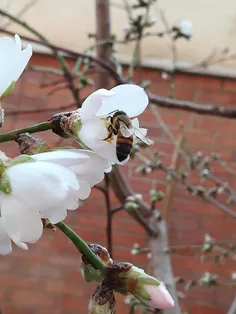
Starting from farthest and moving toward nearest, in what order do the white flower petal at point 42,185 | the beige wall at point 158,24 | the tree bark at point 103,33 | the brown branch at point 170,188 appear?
the beige wall at point 158,24 → the brown branch at point 170,188 → the tree bark at point 103,33 → the white flower petal at point 42,185

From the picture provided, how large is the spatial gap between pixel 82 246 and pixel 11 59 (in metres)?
0.11

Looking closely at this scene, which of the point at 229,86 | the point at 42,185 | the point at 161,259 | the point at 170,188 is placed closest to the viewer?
the point at 42,185

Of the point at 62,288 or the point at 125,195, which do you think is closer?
the point at 125,195

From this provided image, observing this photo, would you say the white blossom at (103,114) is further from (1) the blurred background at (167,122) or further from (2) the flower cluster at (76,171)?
(1) the blurred background at (167,122)

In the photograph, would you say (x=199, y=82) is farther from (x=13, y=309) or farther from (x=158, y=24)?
(x=13, y=309)

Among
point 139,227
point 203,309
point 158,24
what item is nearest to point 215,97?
point 158,24

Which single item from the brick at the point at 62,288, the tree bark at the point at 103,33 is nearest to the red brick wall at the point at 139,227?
the brick at the point at 62,288

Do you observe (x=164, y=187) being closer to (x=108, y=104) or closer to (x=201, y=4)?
(x=201, y=4)

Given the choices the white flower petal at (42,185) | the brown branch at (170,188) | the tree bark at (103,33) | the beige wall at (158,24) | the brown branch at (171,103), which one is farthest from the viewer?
the beige wall at (158,24)

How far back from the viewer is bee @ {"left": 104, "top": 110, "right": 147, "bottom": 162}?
25 centimetres

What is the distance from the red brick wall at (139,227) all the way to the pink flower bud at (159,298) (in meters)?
1.48

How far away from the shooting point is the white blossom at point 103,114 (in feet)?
0.81

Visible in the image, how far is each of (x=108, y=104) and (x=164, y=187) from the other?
5.06 feet

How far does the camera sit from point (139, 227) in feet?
5.86
